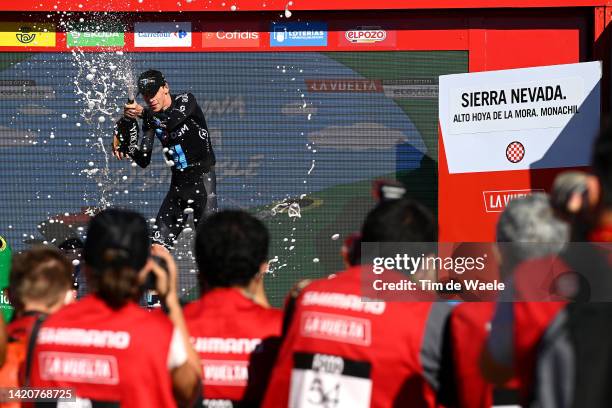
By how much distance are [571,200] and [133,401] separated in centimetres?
138

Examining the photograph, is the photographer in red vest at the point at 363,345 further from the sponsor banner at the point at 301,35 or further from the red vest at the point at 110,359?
the sponsor banner at the point at 301,35

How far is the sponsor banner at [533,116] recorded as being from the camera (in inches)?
221

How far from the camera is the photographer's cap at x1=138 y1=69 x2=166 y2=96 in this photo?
675 centimetres

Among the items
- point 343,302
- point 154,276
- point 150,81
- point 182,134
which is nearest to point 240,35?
point 150,81

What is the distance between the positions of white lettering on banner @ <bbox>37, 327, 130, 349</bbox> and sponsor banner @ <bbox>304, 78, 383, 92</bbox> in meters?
4.33


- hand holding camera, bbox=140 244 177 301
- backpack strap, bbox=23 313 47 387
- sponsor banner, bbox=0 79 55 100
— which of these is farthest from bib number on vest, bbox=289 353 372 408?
sponsor banner, bbox=0 79 55 100

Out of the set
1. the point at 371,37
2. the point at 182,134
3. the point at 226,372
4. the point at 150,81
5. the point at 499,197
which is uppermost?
the point at 371,37

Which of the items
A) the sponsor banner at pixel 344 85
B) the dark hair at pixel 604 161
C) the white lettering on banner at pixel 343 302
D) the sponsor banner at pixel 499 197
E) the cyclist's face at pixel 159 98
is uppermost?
the sponsor banner at pixel 344 85

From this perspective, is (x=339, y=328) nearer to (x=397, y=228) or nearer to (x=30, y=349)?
(x=397, y=228)

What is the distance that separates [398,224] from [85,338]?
1.02m

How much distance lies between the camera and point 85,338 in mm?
2660

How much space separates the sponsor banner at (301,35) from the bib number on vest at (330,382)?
434 centimetres

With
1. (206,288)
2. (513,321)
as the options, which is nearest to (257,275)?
(206,288)

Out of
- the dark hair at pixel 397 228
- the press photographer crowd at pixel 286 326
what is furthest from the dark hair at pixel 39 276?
the dark hair at pixel 397 228
